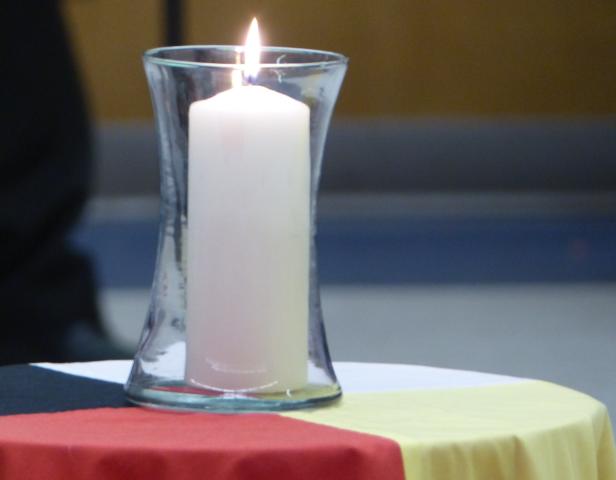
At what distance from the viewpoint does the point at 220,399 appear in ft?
2.00

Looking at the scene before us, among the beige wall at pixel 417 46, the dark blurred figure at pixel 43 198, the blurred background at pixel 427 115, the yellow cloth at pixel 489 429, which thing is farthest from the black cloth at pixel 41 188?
the beige wall at pixel 417 46

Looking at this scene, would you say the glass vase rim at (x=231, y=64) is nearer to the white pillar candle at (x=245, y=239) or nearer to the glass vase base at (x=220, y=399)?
the white pillar candle at (x=245, y=239)

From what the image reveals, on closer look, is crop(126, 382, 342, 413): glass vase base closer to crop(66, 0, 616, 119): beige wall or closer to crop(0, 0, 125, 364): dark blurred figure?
crop(0, 0, 125, 364): dark blurred figure

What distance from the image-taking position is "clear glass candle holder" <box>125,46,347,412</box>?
2.01 feet

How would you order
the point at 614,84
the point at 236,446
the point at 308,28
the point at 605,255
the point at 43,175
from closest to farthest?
the point at 236,446 < the point at 43,175 < the point at 605,255 < the point at 308,28 < the point at 614,84

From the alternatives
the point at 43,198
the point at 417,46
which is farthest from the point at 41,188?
the point at 417,46

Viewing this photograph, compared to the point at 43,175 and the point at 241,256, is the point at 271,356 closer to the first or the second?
the point at 241,256

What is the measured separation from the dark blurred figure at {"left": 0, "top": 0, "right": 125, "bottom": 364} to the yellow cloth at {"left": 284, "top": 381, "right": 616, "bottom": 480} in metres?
1.40

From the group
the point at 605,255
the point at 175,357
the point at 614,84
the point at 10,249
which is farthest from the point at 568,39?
the point at 175,357

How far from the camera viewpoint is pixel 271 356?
617 millimetres

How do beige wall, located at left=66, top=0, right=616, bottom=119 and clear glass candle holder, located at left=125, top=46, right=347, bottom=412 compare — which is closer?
clear glass candle holder, located at left=125, top=46, right=347, bottom=412

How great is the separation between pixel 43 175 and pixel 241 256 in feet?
Answer: 4.98

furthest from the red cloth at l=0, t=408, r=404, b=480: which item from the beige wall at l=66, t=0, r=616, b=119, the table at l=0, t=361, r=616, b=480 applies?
the beige wall at l=66, t=0, r=616, b=119

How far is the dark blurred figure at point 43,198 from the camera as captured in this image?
2064 mm
